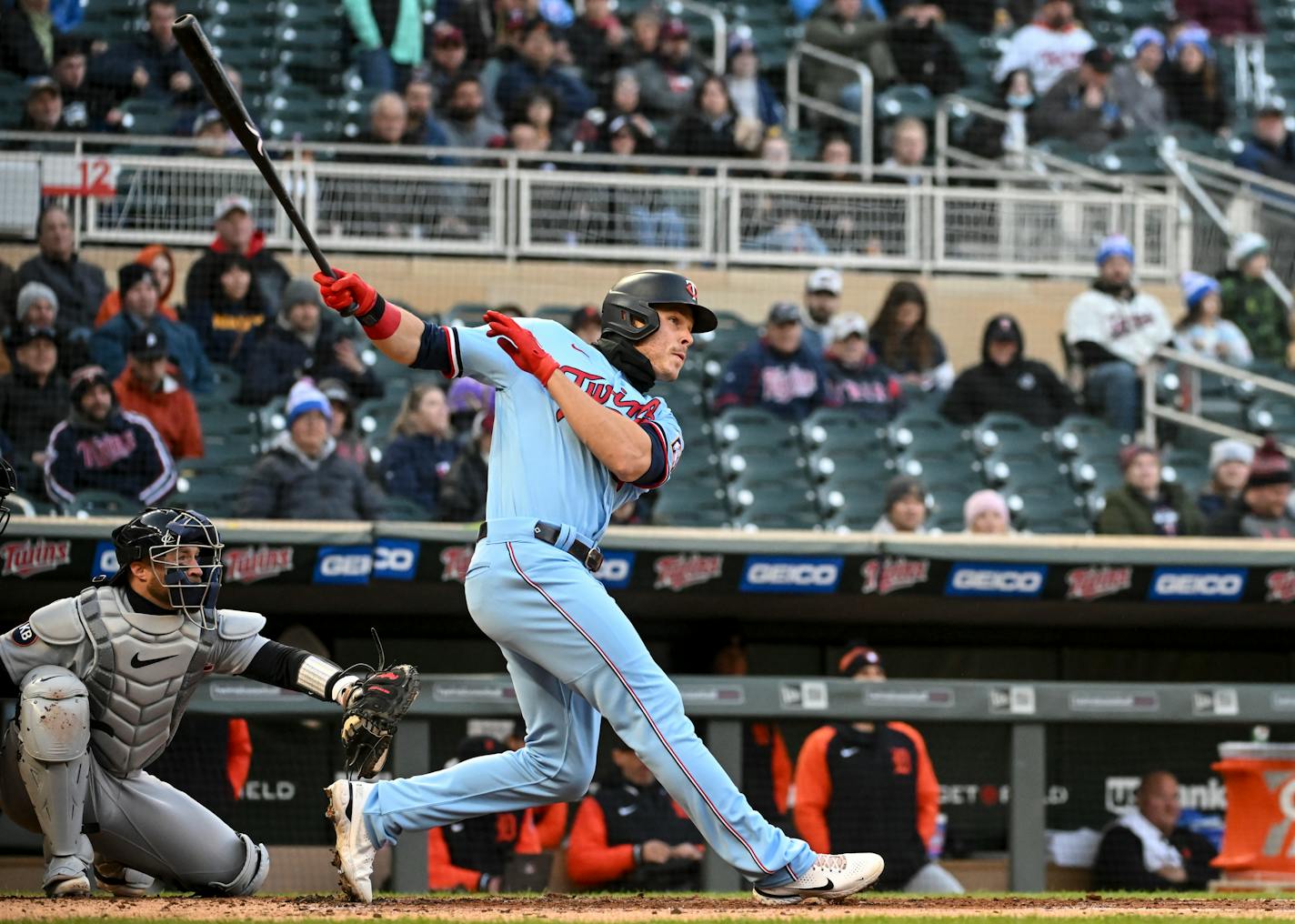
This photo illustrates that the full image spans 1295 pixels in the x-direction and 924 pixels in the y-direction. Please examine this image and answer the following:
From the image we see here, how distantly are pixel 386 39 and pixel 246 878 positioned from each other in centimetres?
816

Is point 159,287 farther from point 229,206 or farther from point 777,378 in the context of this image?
point 777,378

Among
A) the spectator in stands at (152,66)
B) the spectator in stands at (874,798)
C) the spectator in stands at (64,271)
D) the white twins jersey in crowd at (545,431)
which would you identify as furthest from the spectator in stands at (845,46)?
the white twins jersey in crowd at (545,431)

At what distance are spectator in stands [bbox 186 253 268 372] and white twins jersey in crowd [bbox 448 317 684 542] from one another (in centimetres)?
545

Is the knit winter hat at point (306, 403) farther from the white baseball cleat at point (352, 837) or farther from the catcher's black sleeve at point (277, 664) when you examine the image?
the white baseball cleat at point (352, 837)

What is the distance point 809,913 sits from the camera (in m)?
4.48

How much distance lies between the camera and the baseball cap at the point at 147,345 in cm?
905

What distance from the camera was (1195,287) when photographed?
11.6m

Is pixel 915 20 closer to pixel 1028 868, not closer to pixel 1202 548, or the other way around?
pixel 1202 548

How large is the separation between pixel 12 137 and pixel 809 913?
25.9ft

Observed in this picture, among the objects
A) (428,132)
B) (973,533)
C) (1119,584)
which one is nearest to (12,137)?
(428,132)

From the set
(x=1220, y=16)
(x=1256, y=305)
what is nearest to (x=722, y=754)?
(x=1256, y=305)

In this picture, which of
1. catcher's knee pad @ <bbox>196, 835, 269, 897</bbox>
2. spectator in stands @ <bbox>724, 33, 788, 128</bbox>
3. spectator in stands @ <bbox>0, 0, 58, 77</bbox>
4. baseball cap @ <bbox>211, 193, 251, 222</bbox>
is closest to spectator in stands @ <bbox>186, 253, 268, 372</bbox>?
baseball cap @ <bbox>211, 193, 251, 222</bbox>

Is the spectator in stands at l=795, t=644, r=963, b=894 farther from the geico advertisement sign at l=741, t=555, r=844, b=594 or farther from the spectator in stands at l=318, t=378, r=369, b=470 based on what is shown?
the spectator in stands at l=318, t=378, r=369, b=470

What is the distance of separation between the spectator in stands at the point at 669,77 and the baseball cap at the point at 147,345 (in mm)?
4464
